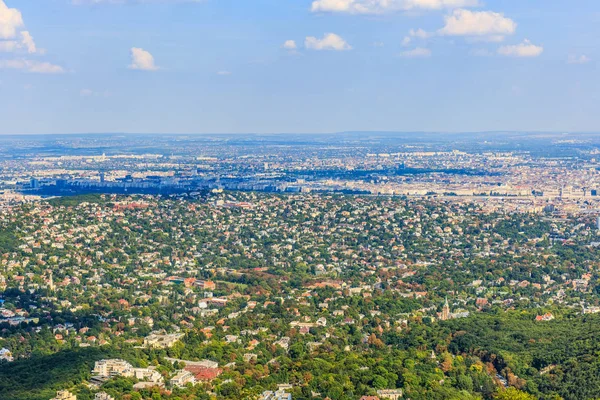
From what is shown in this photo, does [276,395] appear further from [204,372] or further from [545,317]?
[545,317]

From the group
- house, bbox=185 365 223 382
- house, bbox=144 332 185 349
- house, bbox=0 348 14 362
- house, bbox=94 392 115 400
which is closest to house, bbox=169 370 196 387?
A: house, bbox=185 365 223 382

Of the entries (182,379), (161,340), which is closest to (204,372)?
(182,379)

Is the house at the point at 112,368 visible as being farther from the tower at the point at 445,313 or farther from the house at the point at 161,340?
the tower at the point at 445,313

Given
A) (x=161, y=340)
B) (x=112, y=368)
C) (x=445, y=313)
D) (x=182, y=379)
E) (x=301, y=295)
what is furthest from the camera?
(x=301, y=295)

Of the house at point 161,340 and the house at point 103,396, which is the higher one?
the house at point 103,396

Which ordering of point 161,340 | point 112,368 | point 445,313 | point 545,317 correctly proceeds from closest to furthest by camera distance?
1. point 112,368
2. point 161,340
3. point 545,317
4. point 445,313

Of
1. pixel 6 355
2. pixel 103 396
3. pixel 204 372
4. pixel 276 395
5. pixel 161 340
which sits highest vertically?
pixel 276 395

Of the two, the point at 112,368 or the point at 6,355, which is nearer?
the point at 112,368

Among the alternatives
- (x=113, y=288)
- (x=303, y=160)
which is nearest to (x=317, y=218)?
(x=113, y=288)

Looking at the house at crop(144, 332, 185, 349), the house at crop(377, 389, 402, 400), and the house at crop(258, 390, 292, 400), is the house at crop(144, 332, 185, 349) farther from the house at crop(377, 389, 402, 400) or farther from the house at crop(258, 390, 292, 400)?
the house at crop(377, 389, 402, 400)

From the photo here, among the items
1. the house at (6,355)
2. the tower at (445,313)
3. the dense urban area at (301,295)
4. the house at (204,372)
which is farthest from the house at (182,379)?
the tower at (445,313)
